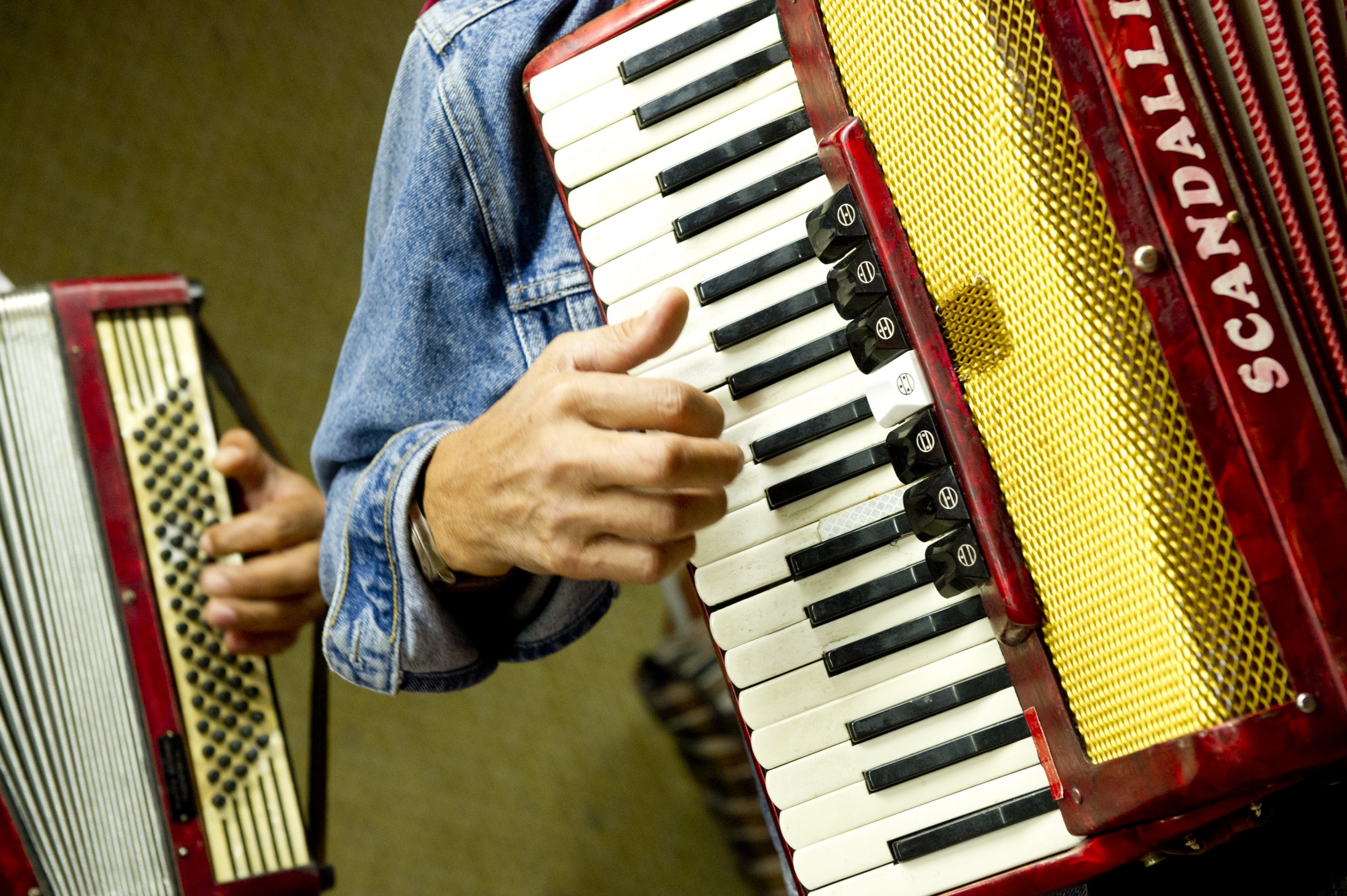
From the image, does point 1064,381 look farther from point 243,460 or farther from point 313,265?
point 313,265

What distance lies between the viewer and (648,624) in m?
2.19

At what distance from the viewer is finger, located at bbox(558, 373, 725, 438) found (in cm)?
68

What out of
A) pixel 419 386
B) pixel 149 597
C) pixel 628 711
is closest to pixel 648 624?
pixel 628 711

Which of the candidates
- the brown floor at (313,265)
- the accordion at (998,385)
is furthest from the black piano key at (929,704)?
the brown floor at (313,265)

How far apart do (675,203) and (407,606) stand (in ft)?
1.36

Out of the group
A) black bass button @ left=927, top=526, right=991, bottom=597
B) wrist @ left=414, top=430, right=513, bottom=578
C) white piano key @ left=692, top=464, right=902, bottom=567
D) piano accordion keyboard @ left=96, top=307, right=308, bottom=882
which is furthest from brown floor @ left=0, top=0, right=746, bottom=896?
black bass button @ left=927, top=526, right=991, bottom=597

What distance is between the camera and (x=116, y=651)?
3.99 feet

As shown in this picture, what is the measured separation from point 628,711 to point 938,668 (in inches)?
59.6

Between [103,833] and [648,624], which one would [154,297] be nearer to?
[103,833]

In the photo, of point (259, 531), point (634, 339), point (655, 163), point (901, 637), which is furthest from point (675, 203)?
point (259, 531)

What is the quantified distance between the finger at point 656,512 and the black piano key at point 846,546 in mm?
84

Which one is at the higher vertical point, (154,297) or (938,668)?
(154,297)

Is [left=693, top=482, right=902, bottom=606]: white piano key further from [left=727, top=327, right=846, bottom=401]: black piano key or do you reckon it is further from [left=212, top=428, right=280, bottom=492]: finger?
[left=212, top=428, right=280, bottom=492]: finger

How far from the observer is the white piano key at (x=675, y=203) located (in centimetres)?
76
